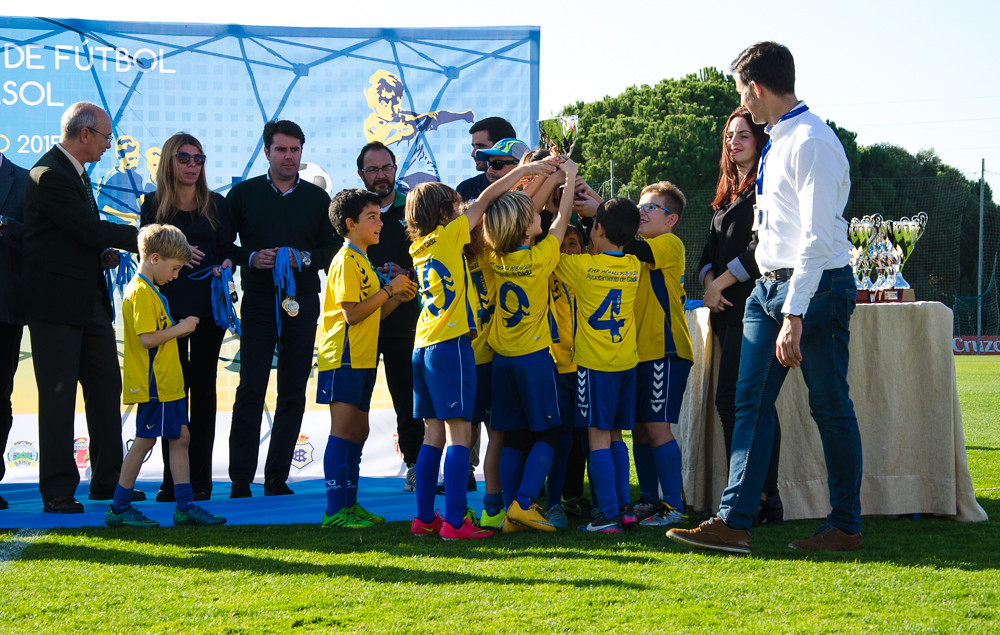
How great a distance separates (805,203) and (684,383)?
1237 mm

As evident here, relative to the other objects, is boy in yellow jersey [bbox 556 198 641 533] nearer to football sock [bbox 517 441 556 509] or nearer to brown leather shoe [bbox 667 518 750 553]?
football sock [bbox 517 441 556 509]

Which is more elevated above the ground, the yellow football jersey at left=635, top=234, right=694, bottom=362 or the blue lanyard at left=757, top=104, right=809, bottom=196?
the blue lanyard at left=757, top=104, right=809, bottom=196

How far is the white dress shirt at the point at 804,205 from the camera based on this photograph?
10.5 feet

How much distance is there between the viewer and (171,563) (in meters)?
3.34

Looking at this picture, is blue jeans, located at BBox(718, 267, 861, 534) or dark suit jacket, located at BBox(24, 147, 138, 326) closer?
blue jeans, located at BBox(718, 267, 861, 534)

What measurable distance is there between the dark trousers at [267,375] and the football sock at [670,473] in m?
2.19

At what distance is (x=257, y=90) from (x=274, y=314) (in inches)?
66.8

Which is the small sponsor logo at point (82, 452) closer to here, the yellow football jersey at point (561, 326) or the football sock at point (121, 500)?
the football sock at point (121, 500)

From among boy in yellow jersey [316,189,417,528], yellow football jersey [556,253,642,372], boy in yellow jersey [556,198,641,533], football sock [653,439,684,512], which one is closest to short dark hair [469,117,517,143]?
boy in yellow jersey [316,189,417,528]

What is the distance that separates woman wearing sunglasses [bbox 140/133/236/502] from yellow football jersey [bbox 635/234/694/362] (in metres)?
2.27

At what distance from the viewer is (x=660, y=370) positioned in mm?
4211

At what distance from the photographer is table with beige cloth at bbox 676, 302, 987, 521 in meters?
4.16

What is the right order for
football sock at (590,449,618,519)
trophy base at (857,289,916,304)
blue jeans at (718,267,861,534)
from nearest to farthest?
blue jeans at (718,267,861,534), football sock at (590,449,618,519), trophy base at (857,289,916,304)

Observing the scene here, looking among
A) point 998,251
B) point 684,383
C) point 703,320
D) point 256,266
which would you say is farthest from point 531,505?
point 998,251
